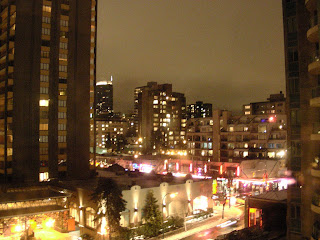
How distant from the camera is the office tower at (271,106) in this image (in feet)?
376

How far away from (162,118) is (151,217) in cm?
11619

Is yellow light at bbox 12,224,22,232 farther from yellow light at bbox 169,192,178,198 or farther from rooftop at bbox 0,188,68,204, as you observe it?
yellow light at bbox 169,192,178,198

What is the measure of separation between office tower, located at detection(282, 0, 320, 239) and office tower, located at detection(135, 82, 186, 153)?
379 feet

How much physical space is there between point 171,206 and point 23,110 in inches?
1206

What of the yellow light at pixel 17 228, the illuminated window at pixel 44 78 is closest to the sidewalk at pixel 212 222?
the yellow light at pixel 17 228

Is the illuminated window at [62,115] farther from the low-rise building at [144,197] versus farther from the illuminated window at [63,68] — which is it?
the low-rise building at [144,197]

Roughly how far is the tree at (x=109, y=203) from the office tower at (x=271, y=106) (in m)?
92.8

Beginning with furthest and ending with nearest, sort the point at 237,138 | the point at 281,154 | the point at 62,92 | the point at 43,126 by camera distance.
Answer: the point at 237,138, the point at 281,154, the point at 62,92, the point at 43,126

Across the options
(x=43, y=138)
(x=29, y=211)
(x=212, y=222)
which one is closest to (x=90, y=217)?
(x=29, y=211)

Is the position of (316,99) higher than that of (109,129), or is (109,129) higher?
(109,129)

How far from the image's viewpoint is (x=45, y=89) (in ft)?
189

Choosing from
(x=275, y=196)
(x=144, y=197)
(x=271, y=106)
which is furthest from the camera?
(x=271, y=106)

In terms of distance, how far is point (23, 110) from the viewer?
55.4 meters

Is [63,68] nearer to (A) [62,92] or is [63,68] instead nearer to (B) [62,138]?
(A) [62,92]
